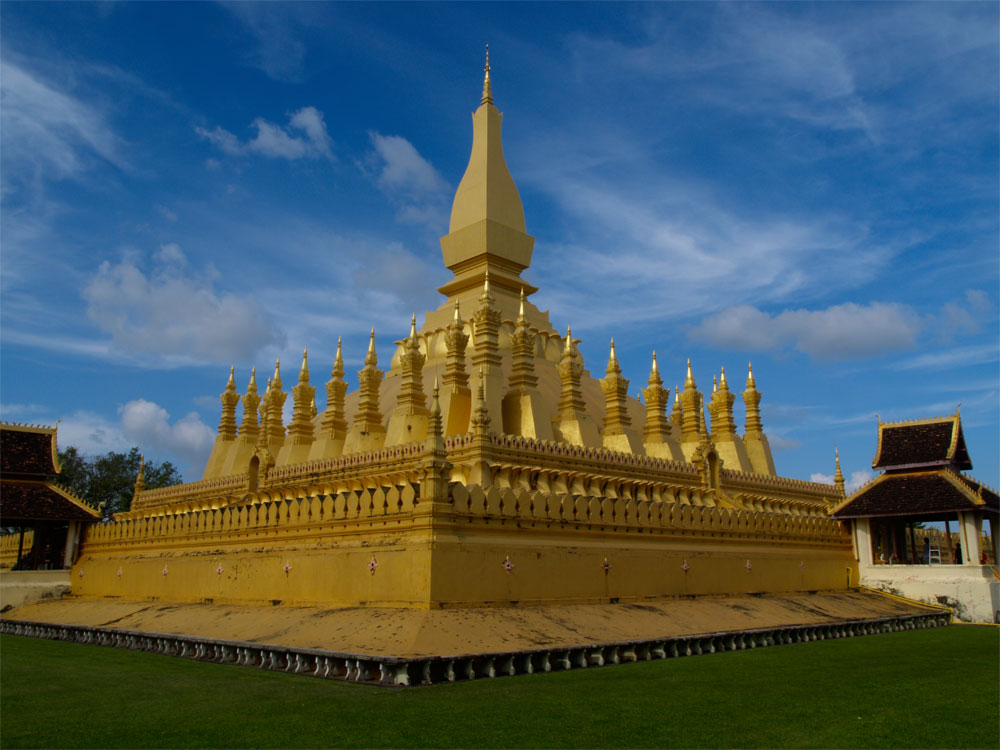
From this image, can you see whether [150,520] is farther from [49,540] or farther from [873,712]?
[873,712]

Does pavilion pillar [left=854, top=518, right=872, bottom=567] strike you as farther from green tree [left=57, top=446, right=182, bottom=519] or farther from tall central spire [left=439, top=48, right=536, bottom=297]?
green tree [left=57, top=446, right=182, bottom=519]

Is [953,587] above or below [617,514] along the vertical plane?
below

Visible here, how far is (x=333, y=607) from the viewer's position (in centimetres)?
1380

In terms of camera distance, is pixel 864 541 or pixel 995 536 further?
pixel 864 541

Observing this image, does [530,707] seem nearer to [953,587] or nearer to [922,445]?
[953,587]

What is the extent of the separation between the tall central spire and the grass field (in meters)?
19.7

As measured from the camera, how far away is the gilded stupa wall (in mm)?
13539

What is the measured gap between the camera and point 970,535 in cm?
2081

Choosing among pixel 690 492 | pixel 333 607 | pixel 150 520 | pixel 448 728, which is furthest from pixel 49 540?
pixel 448 728

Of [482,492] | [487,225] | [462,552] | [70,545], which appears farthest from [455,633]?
[487,225]

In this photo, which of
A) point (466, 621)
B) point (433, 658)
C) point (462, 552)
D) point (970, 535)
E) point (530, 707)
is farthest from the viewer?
point (970, 535)

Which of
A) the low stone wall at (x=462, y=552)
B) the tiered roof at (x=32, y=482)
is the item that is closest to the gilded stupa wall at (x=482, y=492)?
the low stone wall at (x=462, y=552)

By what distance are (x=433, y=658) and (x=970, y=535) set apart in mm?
16545

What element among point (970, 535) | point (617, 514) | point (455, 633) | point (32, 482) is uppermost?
point (32, 482)
